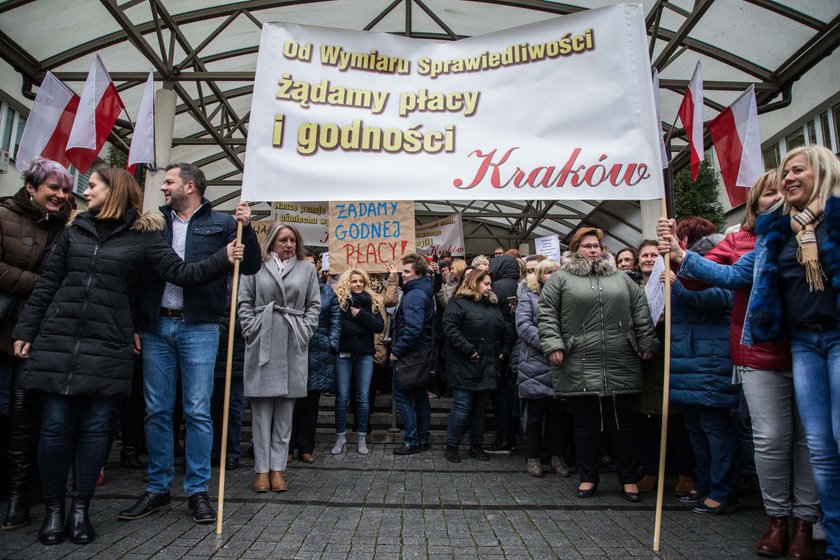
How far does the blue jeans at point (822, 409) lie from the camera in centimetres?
277

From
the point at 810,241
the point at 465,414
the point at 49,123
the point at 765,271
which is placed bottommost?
the point at 465,414

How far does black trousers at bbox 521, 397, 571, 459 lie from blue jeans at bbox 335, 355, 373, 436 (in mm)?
1744

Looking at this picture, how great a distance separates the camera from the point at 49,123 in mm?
6117

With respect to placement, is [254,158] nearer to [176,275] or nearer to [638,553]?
[176,275]

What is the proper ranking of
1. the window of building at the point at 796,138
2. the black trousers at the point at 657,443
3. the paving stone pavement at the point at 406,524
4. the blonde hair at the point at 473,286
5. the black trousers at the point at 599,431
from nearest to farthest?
the paving stone pavement at the point at 406,524
the black trousers at the point at 599,431
the black trousers at the point at 657,443
the blonde hair at the point at 473,286
the window of building at the point at 796,138

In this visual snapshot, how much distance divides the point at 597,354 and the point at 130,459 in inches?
163

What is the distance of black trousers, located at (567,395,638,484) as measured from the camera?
433 cm

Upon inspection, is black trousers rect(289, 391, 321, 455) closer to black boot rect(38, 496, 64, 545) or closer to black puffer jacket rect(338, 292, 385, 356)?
black puffer jacket rect(338, 292, 385, 356)

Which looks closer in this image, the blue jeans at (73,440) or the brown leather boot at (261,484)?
the blue jeans at (73,440)

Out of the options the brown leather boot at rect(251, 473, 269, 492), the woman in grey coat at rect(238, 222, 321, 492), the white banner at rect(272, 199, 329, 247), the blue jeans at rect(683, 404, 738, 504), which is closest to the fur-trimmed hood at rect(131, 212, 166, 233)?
the woman in grey coat at rect(238, 222, 321, 492)

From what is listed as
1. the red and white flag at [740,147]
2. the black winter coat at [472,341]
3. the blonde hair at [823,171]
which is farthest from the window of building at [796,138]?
the blonde hair at [823,171]

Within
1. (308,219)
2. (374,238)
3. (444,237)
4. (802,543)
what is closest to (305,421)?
(374,238)

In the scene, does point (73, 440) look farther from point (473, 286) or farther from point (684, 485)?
point (684, 485)

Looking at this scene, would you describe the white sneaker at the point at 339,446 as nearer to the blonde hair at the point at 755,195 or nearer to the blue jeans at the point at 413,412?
the blue jeans at the point at 413,412
